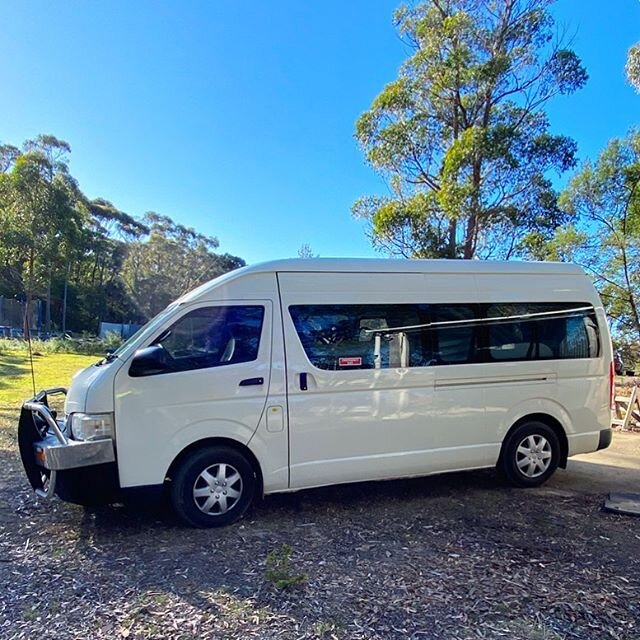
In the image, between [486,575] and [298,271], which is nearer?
[486,575]

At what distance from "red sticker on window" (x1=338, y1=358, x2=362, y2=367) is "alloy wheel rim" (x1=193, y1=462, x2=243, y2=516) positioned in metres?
1.27

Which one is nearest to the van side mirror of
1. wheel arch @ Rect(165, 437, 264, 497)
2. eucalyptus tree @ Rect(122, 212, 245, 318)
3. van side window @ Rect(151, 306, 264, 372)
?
van side window @ Rect(151, 306, 264, 372)

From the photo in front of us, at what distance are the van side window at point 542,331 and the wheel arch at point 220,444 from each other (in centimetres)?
252

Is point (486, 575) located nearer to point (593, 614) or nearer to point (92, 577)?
point (593, 614)

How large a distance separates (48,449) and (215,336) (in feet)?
4.91

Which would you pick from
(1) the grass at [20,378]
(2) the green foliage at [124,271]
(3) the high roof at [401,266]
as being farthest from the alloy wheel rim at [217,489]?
(2) the green foliage at [124,271]

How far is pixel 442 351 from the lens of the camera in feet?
15.8

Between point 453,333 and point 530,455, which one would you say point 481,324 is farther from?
point 530,455

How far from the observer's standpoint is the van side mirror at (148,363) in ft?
12.7

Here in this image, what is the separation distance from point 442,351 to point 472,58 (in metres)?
10.1

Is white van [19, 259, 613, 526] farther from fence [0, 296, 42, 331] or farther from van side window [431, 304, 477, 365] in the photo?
fence [0, 296, 42, 331]

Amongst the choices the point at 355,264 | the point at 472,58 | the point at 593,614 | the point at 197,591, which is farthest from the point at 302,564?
the point at 472,58

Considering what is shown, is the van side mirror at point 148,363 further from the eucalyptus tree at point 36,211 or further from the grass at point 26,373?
the eucalyptus tree at point 36,211

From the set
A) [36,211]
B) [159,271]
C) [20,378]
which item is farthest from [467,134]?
[159,271]
